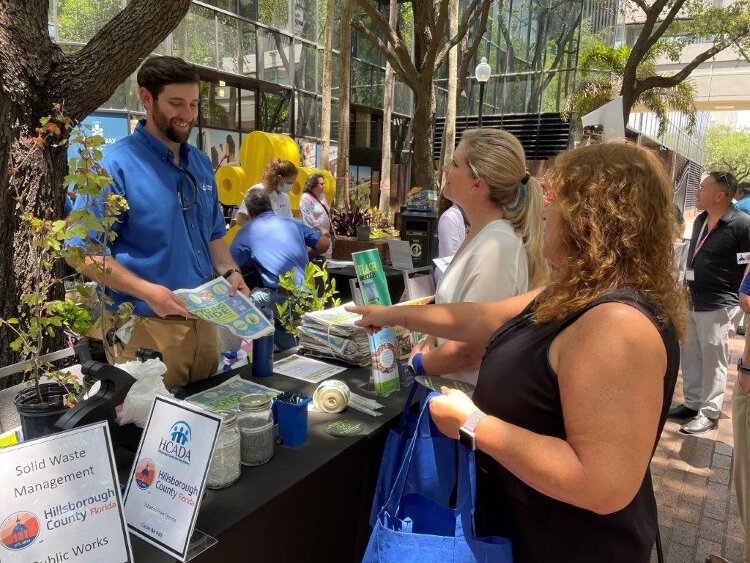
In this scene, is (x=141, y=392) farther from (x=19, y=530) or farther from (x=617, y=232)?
(x=617, y=232)

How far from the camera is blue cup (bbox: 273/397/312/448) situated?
5.45 ft

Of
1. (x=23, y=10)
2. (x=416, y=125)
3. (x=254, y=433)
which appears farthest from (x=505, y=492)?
(x=416, y=125)

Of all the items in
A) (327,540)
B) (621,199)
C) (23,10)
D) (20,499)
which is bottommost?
(327,540)

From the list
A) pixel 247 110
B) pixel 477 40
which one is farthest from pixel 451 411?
pixel 247 110

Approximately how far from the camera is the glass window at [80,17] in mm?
10686

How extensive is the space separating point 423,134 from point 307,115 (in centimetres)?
833

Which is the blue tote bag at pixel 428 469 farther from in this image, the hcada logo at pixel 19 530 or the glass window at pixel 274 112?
the glass window at pixel 274 112

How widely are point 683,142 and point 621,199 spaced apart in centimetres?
4913

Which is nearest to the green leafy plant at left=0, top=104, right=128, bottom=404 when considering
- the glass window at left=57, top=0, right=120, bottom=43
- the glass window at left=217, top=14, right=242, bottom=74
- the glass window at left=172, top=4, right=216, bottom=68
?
the glass window at left=57, top=0, right=120, bottom=43

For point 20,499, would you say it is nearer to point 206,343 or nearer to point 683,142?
point 206,343

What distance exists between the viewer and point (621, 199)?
111 cm

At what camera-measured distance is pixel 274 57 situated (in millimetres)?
15180

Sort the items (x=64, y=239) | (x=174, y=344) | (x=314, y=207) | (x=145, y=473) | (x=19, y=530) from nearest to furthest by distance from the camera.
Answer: (x=19, y=530) → (x=145, y=473) → (x=64, y=239) → (x=174, y=344) → (x=314, y=207)

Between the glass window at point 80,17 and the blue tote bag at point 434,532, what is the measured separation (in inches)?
481
